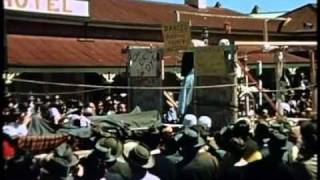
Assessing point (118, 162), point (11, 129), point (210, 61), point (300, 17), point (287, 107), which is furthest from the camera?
point (300, 17)

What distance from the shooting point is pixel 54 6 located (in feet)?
65.7

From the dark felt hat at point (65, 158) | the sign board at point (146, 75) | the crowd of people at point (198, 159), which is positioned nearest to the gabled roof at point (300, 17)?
the sign board at point (146, 75)

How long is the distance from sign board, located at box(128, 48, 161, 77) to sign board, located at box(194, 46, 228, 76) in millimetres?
1156

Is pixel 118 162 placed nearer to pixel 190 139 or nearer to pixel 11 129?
pixel 190 139

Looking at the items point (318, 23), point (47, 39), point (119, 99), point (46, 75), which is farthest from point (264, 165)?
point (47, 39)

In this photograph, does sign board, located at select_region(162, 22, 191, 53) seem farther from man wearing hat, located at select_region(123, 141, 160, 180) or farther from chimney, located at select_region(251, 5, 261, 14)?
chimney, located at select_region(251, 5, 261, 14)

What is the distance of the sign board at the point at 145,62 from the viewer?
1180 centimetres

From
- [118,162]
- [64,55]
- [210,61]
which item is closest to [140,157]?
[118,162]

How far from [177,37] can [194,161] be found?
634 cm

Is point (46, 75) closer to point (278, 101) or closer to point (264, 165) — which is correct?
point (278, 101)

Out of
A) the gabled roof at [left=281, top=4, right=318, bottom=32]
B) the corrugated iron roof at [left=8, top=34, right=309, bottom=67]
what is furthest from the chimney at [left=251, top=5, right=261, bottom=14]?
the corrugated iron roof at [left=8, top=34, right=309, bottom=67]

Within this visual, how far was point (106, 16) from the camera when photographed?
24.2m

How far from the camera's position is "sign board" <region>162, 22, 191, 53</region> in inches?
433

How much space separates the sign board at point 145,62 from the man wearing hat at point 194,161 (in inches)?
261
